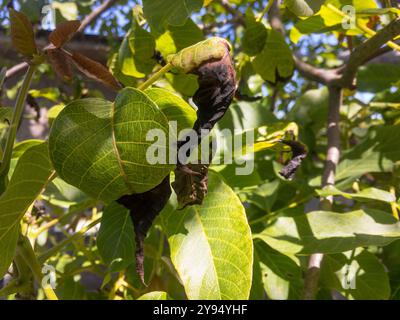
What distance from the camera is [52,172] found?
0.60 m

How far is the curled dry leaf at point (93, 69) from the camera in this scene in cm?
57

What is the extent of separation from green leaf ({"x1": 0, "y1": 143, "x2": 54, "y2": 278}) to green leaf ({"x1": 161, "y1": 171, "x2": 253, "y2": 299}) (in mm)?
192

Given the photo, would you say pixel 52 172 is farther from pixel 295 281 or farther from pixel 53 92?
pixel 53 92

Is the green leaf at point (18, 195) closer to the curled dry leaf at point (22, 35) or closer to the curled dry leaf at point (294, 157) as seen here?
the curled dry leaf at point (22, 35)

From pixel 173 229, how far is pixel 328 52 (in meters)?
1.33

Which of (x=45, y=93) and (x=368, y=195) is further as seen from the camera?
(x=45, y=93)

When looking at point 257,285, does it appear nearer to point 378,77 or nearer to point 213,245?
point 213,245

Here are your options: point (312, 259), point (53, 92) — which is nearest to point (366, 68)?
point (312, 259)

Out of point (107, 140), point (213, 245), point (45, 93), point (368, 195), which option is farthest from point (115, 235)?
point (45, 93)

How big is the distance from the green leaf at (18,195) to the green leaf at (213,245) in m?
0.19

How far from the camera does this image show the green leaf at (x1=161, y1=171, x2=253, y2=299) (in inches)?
23.8

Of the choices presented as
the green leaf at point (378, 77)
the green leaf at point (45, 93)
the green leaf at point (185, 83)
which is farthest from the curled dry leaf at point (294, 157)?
the green leaf at point (45, 93)

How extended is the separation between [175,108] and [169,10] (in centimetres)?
19

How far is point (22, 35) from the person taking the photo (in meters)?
0.56
